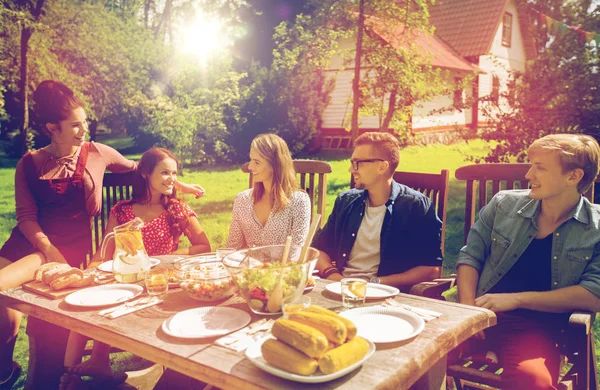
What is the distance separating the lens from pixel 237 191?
10.3 metres

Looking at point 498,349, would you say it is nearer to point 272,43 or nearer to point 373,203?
point 373,203

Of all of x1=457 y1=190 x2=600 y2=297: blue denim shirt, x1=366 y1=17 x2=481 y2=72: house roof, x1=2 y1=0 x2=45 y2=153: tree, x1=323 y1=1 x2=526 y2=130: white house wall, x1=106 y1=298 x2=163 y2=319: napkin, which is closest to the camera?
x1=106 y1=298 x2=163 y2=319: napkin

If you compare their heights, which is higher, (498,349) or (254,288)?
(254,288)

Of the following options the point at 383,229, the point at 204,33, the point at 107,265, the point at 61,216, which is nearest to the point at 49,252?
the point at 61,216

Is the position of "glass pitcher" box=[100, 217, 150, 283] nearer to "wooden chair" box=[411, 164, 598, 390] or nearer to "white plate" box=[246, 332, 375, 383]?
"white plate" box=[246, 332, 375, 383]

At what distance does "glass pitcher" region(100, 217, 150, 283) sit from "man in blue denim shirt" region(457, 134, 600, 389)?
1.69 meters

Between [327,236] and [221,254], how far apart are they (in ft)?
3.60

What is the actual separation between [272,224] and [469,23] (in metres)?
20.9

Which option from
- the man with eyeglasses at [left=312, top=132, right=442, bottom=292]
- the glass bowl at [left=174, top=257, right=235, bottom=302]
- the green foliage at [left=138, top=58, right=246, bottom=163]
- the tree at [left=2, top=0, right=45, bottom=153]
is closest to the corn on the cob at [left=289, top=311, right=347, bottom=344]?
the glass bowl at [left=174, top=257, right=235, bottom=302]

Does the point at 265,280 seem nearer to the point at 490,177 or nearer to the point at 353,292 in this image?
the point at 353,292

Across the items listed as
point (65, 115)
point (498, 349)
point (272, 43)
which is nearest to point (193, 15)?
point (272, 43)

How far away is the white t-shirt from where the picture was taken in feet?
10.3

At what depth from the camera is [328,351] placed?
1356 mm

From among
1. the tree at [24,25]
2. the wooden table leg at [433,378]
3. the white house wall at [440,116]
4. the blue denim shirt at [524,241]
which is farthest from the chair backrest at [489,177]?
A: the white house wall at [440,116]
